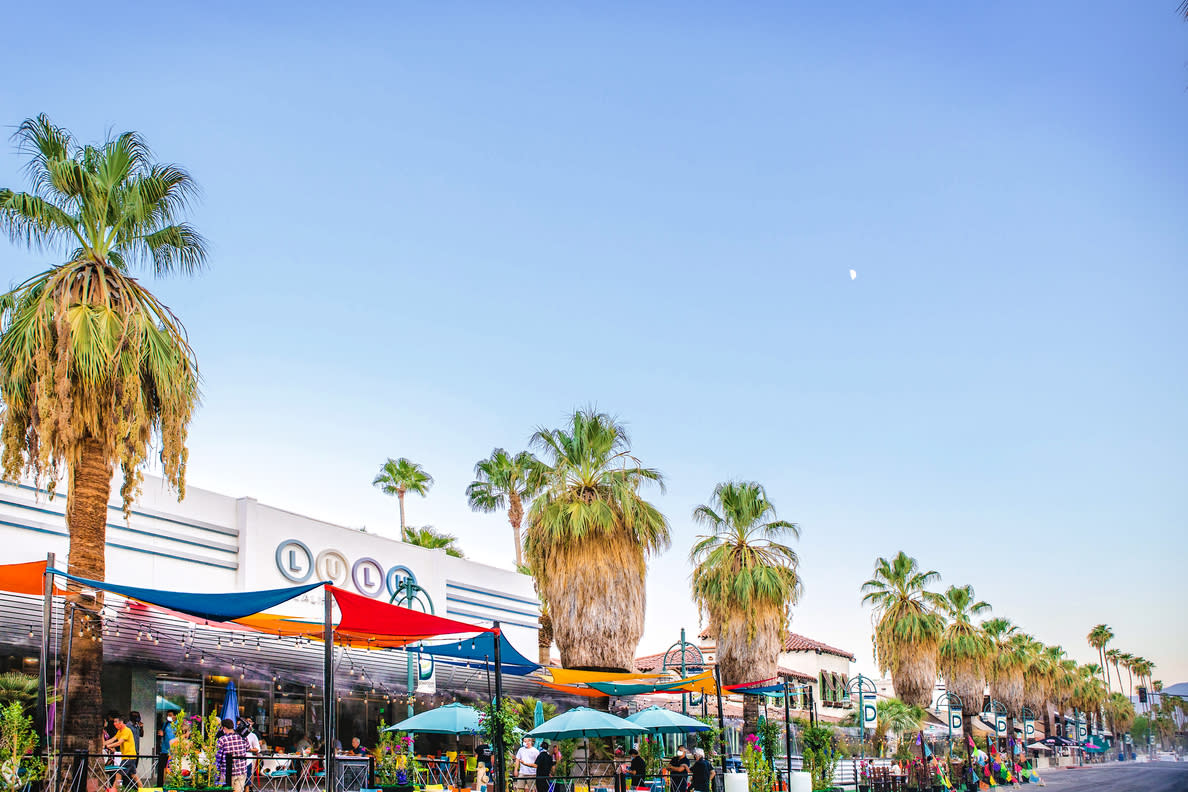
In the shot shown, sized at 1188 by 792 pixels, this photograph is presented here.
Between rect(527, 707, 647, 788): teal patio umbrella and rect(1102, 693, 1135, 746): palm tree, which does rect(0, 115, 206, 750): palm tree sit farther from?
rect(1102, 693, 1135, 746): palm tree

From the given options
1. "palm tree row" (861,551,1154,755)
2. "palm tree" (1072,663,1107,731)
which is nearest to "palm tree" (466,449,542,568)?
"palm tree row" (861,551,1154,755)

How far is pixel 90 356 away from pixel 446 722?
9.53 m

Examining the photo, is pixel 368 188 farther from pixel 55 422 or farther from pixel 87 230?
pixel 55 422

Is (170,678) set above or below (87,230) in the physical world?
below

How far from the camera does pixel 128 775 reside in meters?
14.2

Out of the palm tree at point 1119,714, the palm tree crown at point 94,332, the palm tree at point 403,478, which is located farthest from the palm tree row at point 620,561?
the palm tree at point 1119,714

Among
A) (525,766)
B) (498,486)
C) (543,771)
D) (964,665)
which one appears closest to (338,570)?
(525,766)

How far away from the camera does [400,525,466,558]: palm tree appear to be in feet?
157

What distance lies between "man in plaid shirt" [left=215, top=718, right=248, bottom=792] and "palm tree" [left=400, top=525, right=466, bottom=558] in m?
29.6

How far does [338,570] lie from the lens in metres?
25.2

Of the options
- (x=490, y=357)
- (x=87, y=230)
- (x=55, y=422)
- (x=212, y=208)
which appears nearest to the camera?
(x=55, y=422)

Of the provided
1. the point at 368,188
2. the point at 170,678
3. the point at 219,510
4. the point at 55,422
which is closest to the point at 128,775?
the point at 55,422

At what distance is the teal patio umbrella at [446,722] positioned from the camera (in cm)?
1847

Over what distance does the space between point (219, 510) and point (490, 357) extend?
1306cm
